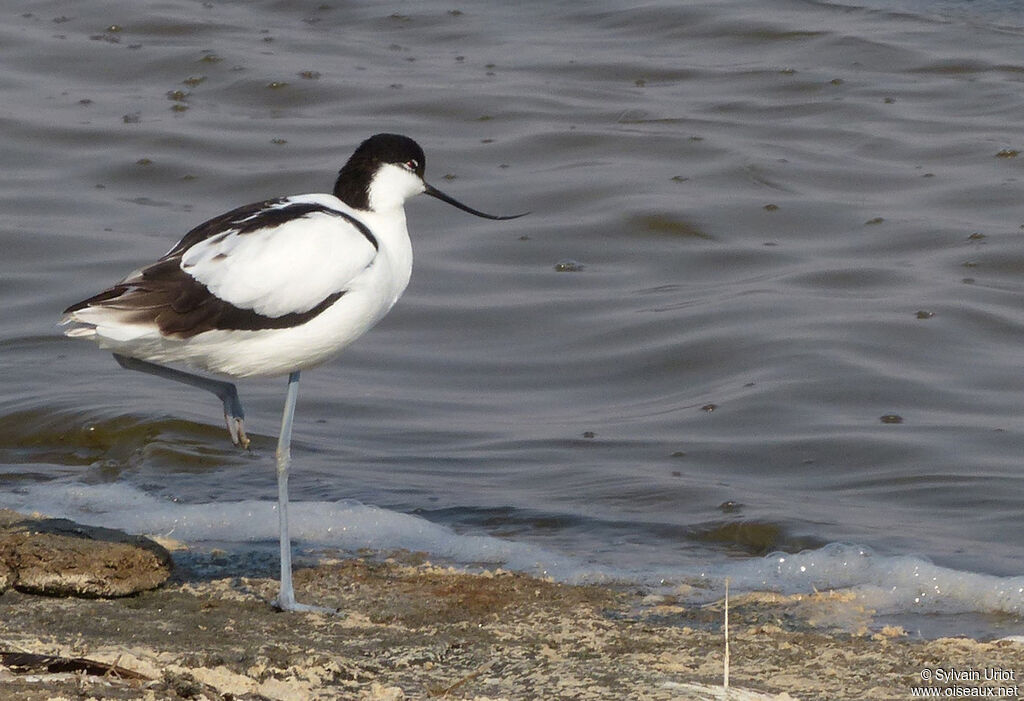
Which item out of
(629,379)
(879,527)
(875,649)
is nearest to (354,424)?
(629,379)

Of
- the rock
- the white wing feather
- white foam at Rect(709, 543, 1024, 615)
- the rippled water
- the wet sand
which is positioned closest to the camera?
the wet sand

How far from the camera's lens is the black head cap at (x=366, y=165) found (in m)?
4.77

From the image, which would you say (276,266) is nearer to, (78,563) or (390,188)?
(390,188)

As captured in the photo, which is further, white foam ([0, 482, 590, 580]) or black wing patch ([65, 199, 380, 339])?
white foam ([0, 482, 590, 580])

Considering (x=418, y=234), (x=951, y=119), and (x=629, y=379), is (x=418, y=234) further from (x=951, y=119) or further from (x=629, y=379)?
(x=951, y=119)

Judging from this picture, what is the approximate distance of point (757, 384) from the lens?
268 inches

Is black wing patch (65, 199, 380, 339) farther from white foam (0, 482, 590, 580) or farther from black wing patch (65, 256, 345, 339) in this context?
white foam (0, 482, 590, 580)

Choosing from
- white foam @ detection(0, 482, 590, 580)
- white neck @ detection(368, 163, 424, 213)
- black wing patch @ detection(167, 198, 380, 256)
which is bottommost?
white foam @ detection(0, 482, 590, 580)

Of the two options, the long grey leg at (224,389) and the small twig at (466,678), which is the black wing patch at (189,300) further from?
the small twig at (466,678)

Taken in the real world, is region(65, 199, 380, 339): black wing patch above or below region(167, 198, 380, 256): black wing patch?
below

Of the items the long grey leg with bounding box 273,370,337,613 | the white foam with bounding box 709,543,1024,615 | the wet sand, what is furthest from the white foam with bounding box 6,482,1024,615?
the long grey leg with bounding box 273,370,337,613

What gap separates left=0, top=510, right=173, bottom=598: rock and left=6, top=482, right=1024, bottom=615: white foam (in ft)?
2.64

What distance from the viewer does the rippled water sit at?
5.70m

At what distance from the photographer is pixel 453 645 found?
3.93m
